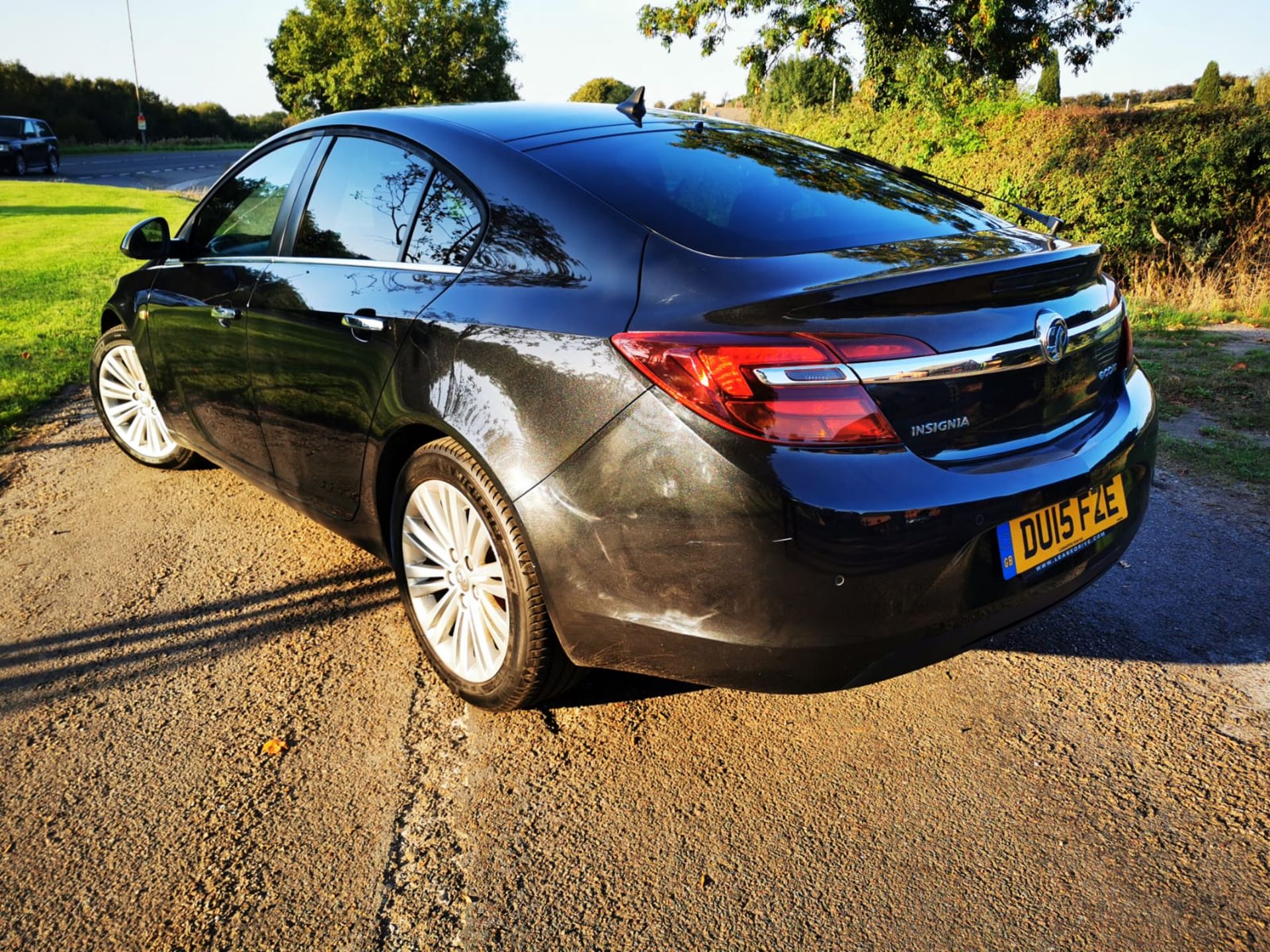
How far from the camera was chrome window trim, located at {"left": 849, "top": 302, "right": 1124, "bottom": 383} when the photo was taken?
6.89 feet

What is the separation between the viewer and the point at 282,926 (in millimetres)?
2084

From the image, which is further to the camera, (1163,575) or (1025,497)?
(1163,575)

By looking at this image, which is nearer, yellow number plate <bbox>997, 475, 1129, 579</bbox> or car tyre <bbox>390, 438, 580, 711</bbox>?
yellow number plate <bbox>997, 475, 1129, 579</bbox>

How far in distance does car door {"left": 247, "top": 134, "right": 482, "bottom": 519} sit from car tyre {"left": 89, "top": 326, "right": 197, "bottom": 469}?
1520 millimetres

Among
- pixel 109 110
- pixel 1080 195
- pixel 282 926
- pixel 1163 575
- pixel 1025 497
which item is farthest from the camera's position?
pixel 109 110

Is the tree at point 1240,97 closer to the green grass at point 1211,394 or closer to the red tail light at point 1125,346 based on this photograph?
the green grass at point 1211,394

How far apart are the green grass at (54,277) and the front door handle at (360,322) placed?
3898mm

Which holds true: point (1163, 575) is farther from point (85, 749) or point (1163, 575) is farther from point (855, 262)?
point (85, 749)

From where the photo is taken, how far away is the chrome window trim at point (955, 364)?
2.10 metres

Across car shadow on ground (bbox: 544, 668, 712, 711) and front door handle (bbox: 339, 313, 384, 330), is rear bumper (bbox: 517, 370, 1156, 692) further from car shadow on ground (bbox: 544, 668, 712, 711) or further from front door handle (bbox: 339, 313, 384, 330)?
front door handle (bbox: 339, 313, 384, 330)

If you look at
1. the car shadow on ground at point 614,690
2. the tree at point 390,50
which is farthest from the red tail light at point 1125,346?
the tree at point 390,50

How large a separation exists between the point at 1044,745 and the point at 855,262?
4.75 feet

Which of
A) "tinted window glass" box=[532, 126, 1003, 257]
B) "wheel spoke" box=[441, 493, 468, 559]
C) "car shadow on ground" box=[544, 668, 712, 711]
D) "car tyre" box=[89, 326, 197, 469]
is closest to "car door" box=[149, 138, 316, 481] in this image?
"car tyre" box=[89, 326, 197, 469]

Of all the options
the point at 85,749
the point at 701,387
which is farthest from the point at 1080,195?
the point at 85,749
